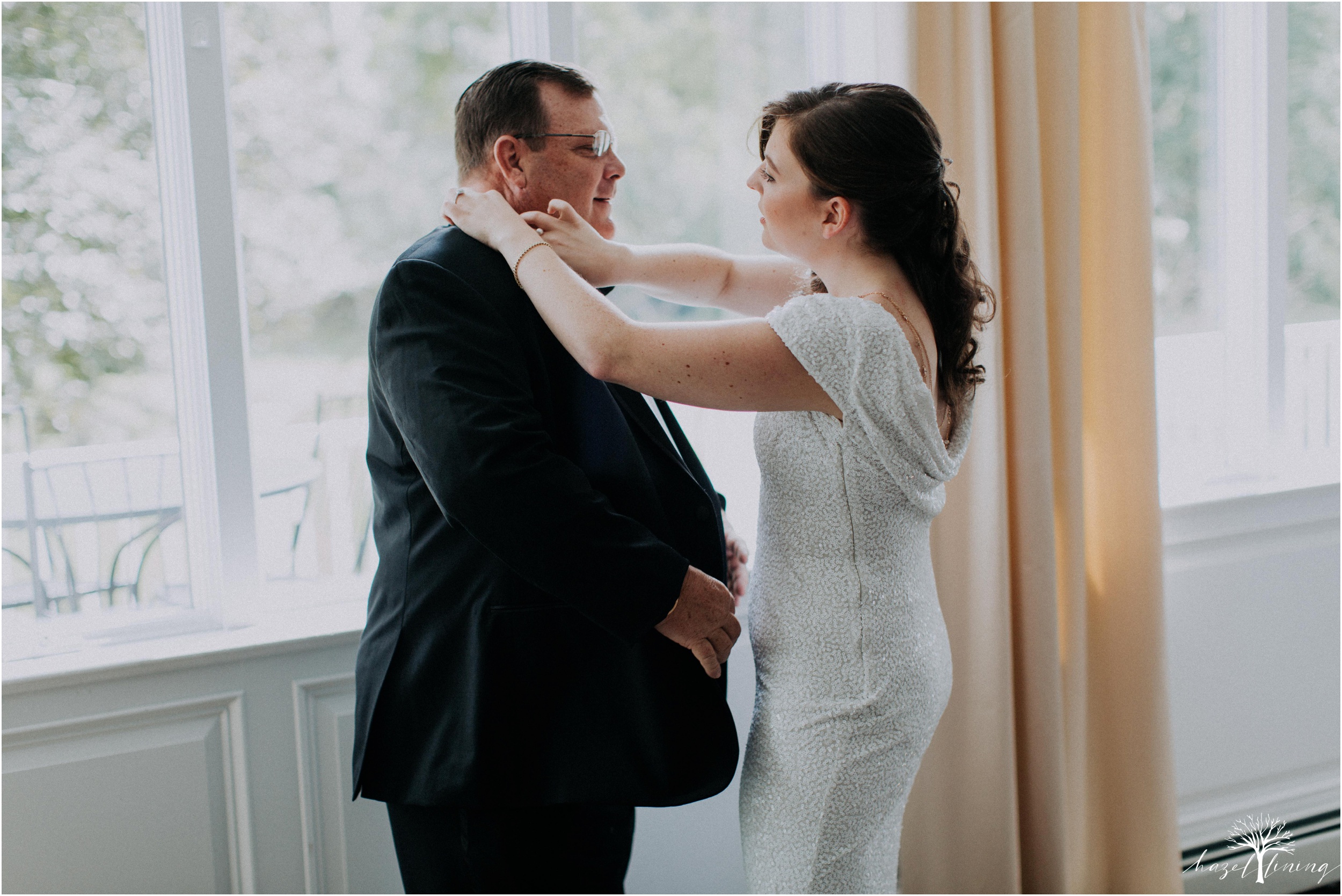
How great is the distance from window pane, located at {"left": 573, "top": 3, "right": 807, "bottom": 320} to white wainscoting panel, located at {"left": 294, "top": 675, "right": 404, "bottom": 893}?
39.5 inches

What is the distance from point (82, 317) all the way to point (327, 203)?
471 mm

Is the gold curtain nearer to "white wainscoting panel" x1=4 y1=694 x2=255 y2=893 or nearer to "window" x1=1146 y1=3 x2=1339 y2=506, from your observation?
"window" x1=1146 y1=3 x2=1339 y2=506

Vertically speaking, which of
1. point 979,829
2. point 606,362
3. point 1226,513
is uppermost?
point 606,362

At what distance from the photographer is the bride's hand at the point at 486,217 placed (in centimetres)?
122

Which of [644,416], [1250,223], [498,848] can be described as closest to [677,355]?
[644,416]

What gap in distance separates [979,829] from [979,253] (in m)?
1.19

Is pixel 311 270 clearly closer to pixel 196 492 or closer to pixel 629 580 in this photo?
pixel 196 492

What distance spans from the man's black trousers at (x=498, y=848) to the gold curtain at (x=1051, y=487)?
33.9 inches

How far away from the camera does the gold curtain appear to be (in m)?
1.87

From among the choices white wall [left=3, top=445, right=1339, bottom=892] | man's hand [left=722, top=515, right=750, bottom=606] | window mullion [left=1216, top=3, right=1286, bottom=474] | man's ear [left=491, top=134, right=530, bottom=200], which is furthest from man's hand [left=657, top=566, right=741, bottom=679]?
window mullion [left=1216, top=3, right=1286, bottom=474]

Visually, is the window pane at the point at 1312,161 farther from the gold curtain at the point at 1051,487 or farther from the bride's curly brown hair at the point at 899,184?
the bride's curly brown hair at the point at 899,184

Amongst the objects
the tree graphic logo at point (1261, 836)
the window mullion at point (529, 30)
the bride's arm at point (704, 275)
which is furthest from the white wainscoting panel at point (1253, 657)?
the window mullion at point (529, 30)

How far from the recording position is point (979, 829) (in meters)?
1.96

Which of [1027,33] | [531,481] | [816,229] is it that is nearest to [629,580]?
[531,481]
